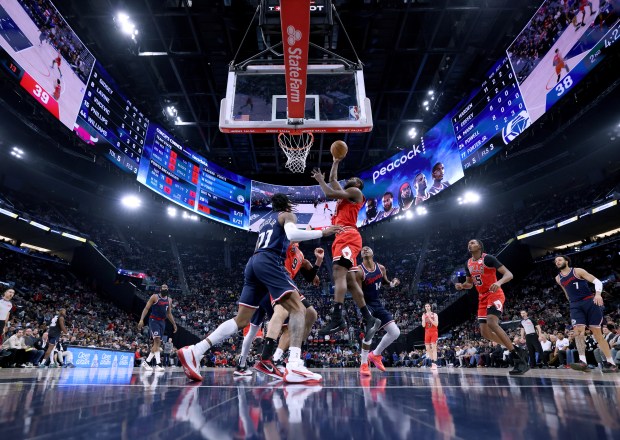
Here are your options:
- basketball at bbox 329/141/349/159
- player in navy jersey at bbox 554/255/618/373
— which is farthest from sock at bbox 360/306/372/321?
player in navy jersey at bbox 554/255/618/373

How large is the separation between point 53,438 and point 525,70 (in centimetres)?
1451

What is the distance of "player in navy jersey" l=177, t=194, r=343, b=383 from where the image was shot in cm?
362

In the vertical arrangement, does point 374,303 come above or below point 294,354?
above

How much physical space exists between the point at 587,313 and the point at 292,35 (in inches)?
282

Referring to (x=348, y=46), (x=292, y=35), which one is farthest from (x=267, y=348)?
(x=348, y=46)

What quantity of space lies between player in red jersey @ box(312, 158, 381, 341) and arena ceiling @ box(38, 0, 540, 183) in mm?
9775

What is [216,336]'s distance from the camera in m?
3.94

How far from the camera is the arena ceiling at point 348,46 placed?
12375mm

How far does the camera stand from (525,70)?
1202 centimetres

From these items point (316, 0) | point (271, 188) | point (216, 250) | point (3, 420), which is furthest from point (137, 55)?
point (216, 250)

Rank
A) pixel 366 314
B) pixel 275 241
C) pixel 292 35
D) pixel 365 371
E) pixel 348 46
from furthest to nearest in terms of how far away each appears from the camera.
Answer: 1. pixel 348 46
2. pixel 292 35
3. pixel 365 371
4. pixel 366 314
5. pixel 275 241

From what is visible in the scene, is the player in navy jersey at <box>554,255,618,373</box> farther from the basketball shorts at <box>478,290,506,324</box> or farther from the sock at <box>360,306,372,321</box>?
the sock at <box>360,306,372,321</box>

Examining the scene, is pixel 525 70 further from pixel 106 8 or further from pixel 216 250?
pixel 216 250

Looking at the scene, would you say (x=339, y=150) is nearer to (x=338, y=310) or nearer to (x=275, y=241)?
(x=275, y=241)
